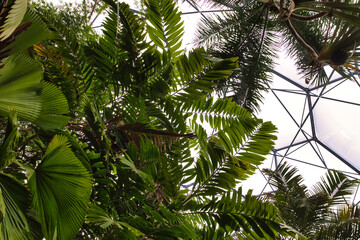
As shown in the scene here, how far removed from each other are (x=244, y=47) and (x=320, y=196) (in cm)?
249

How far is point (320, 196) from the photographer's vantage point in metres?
5.19

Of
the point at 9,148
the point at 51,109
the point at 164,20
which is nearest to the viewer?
the point at 9,148

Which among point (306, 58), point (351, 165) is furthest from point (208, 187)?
point (351, 165)

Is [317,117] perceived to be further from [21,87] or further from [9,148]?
[9,148]

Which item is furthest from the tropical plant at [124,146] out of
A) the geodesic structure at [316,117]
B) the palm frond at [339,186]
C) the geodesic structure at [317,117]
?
the geodesic structure at [317,117]

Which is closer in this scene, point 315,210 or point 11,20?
point 11,20

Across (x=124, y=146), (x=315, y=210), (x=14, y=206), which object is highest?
(x=315, y=210)

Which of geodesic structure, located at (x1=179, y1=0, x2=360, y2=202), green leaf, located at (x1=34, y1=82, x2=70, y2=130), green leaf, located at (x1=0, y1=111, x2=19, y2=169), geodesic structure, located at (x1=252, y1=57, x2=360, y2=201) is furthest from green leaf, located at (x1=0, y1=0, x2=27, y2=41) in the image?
geodesic structure, located at (x1=252, y1=57, x2=360, y2=201)

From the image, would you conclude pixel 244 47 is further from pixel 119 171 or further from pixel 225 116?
pixel 119 171

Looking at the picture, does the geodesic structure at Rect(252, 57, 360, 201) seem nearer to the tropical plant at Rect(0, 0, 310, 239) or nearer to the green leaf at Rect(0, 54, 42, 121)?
the tropical plant at Rect(0, 0, 310, 239)

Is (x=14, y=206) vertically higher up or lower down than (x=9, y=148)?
lower down

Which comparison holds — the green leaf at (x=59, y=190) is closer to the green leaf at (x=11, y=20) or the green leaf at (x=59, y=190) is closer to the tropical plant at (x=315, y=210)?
the green leaf at (x=11, y=20)

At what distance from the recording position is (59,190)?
1.35m

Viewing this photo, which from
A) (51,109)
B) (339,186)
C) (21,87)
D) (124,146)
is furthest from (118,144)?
(339,186)
